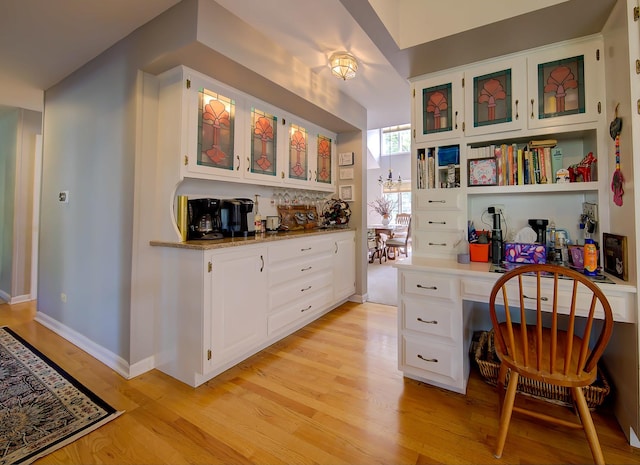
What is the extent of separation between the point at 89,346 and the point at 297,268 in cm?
186

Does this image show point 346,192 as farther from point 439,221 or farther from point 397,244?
point 397,244

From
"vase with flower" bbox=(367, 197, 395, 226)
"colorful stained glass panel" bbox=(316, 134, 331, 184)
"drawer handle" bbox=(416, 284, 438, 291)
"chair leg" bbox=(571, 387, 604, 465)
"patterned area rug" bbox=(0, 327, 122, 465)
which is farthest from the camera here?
"vase with flower" bbox=(367, 197, 395, 226)

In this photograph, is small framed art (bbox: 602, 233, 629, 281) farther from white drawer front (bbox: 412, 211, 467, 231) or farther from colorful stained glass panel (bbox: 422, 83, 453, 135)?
colorful stained glass panel (bbox: 422, 83, 453, 135)

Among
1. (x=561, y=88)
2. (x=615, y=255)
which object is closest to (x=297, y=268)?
(x=615, y=255)

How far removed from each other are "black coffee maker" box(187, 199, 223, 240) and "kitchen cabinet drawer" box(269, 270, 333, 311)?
682 millimetres

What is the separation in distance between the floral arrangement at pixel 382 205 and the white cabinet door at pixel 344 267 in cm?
528

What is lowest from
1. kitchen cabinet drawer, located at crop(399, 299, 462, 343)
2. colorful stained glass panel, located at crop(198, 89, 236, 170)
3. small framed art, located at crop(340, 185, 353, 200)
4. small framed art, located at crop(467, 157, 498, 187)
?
kitchen cabinet drawer, located at crop(399, 299, 462, 343)

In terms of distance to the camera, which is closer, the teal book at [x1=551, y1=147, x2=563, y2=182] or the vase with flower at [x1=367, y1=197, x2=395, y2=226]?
the teal book at [x1=551, y1=147, x2=563, y2=182]

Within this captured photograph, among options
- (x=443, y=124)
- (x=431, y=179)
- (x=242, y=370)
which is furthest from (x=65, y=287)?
(x=443, y=124)

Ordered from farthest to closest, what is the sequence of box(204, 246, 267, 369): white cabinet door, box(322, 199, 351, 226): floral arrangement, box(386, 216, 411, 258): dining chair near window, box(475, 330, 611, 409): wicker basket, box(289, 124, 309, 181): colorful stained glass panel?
box(386, 216, 411, 258): dining chair near window → box(322, 199, 351, 226): floral arrangement → box(289, 124, 309, 181): colorful stained glass panel → box(204, 246, 267, 369): white cabinet door → box(475, 330, 611, 409): wicker basket

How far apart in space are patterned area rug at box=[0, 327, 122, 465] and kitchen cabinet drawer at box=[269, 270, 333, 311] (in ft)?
3.98

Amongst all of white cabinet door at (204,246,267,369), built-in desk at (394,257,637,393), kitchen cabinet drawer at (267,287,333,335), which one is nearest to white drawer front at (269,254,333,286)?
white cabinet door at (204,246,267,369)

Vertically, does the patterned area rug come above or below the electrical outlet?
below

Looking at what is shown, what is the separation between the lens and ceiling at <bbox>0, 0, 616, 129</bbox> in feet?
5.24
